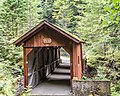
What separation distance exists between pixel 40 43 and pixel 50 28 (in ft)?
3.27

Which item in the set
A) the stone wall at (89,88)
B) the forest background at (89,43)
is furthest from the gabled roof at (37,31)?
the stone wall at (89,88)

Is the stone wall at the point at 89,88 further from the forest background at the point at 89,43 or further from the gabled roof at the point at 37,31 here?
the gabled roof at the point at 37,31

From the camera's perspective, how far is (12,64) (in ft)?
58.5

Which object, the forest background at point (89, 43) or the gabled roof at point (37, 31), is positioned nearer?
the gabled roof at point (37, 31)

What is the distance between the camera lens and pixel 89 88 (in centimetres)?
1084

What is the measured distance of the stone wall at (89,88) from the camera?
10.8 m

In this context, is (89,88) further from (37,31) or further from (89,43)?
(89,43)

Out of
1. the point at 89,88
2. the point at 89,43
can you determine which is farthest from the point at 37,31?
the point at 89,43

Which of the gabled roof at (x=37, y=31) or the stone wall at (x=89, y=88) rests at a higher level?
the gabled roof at (x=37, y=31)

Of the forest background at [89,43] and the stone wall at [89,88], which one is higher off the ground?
the forest background at [89,43]

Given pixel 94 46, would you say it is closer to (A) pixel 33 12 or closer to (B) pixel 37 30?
(B) pixel 37 30

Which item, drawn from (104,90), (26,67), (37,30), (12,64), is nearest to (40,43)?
(37,30)

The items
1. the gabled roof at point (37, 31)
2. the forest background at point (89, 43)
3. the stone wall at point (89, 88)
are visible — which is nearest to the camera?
the stone wall at point (89, 88)

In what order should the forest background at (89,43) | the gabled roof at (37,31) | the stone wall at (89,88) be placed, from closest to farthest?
1. the stone wall at (89,88)
2. the gabled roof at (37,31)
3. the forest background at (89,43)
